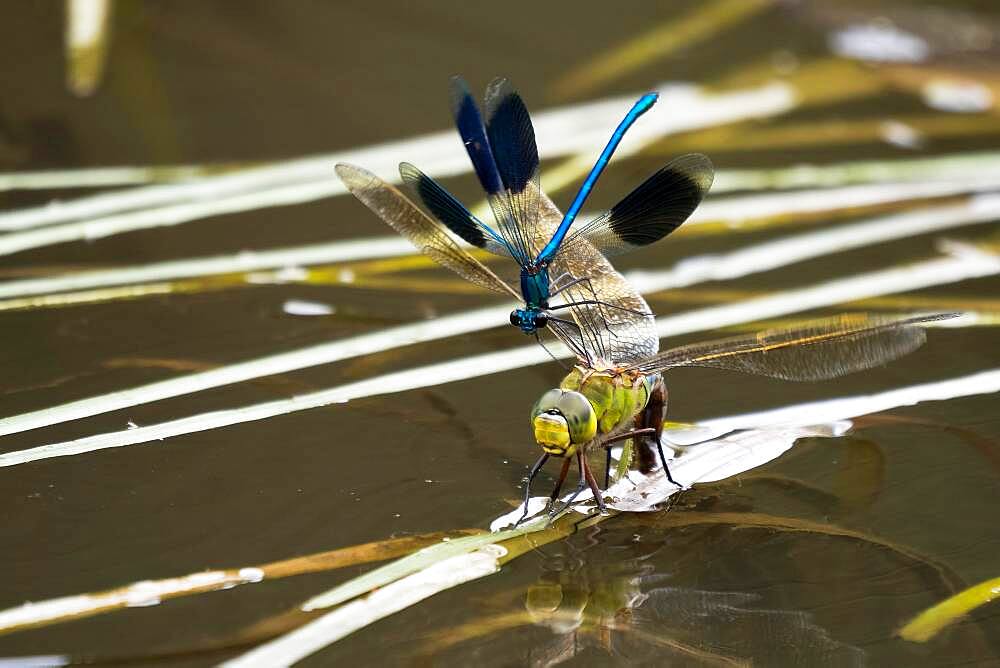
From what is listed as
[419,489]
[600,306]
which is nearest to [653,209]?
[600,306]

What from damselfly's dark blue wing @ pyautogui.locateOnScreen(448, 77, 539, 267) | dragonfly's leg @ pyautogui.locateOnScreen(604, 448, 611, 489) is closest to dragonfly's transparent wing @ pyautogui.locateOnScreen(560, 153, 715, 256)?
damselfly's dark blue wing @ pyautogui.locateOnScreen(448, 77, 539, 267)

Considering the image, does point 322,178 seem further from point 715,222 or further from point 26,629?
point 26,629

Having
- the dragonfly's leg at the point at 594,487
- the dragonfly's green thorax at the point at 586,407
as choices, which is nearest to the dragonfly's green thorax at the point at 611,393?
the dragonfly's green thorax at the point at 586,407

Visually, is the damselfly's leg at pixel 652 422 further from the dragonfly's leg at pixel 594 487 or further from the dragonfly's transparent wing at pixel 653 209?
the dragonfly's transparent wing at pixel 653 209

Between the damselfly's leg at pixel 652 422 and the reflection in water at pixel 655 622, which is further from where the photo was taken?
the damselfly's leg at pixel 652 422

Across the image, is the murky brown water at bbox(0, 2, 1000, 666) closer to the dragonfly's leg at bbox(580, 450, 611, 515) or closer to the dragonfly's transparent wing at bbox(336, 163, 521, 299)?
the dragonfly's leg at bbox(580, 450, 611, 515)

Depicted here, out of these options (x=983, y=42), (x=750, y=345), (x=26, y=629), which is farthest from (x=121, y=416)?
(x=983, y=42)

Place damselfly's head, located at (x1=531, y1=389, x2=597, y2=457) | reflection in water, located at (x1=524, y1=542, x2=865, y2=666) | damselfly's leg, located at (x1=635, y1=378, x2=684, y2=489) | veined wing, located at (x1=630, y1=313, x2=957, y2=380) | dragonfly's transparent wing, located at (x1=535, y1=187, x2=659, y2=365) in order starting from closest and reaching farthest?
reflection in water, located at (x1=524, y1=542, x2=865, y2=666)
damselfly's head, located at (x1=531, y1=389, x2=597, y2=457)
veined wing, located at (x1=630, y1=313, x2=957, y2=380)
damselfly's leg, located at (x1=635, y1=378, x2=684, y2=489)
dragonfly's transparent wing, located at (x1=535, y1=187, x2=659, y2=365)
